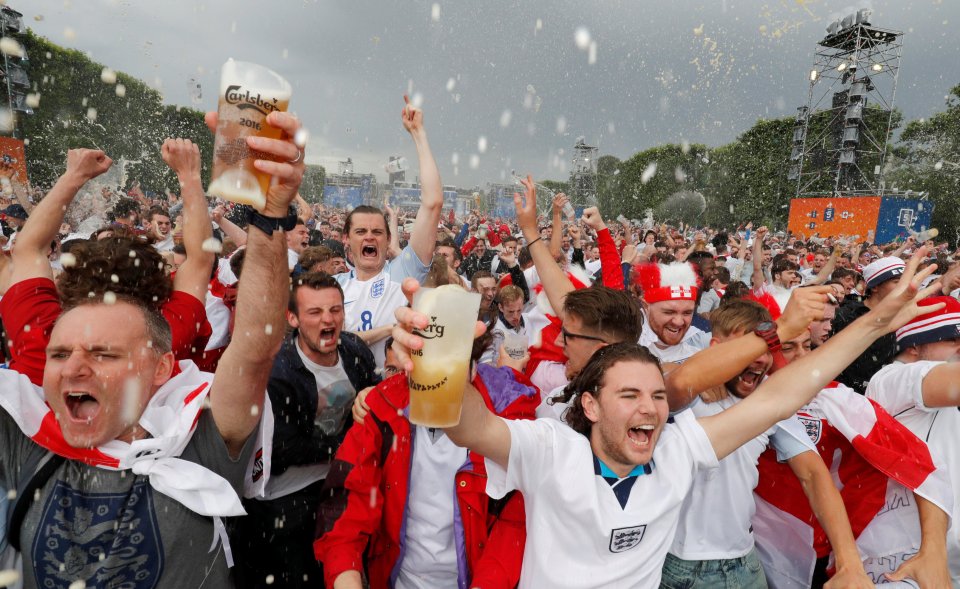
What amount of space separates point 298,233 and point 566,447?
5.92m

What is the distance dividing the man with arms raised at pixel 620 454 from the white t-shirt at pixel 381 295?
2.00 metres

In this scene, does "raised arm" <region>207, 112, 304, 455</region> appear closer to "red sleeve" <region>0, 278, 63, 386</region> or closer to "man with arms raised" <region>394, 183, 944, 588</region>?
"man with arms raised" <region>394, 183, 944, 588</region>

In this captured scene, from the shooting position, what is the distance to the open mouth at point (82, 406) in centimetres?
159

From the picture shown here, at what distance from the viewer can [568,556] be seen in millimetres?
1793

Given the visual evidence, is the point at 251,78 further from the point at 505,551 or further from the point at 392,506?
the point at 505,551

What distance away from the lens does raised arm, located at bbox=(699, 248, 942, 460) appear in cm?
195

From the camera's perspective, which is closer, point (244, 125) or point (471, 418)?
point (244, 125)

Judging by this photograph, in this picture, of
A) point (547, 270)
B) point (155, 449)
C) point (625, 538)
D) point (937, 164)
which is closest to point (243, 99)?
point (155, 449)

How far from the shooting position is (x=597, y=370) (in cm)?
200

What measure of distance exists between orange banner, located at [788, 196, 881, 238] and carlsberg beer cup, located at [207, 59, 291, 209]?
28.8 m

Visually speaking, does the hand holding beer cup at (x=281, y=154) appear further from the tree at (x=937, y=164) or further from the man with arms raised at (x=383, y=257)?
the tree at (x=937, y=164)

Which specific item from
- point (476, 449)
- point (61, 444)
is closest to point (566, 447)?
point (476, 449)

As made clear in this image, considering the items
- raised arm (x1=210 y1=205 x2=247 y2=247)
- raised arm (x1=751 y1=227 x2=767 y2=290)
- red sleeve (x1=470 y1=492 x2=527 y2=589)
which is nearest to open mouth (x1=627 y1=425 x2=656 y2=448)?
red sleeve (x1=470 y1=492 x2=527 y2=589)

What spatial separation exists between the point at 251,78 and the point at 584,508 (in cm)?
→ 156
